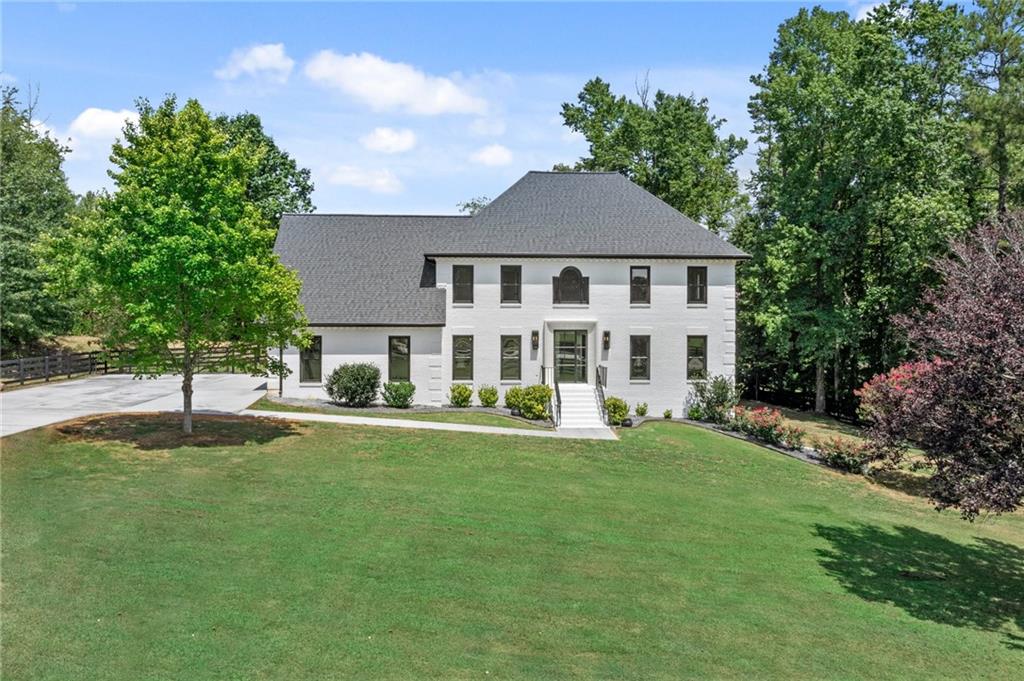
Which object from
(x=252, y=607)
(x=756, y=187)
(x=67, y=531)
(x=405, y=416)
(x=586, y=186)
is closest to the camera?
(x=252, y=607)

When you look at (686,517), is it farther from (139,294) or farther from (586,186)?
(586,186)

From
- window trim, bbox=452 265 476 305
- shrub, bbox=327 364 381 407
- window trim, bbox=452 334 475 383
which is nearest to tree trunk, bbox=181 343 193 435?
shrub, bbox=327 364 381 407

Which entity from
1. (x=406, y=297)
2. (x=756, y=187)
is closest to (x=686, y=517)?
(x=406, y=297)

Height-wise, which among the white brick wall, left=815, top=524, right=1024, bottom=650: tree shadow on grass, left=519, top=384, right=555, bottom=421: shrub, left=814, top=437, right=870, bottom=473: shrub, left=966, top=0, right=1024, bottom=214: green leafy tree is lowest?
left=815, top=524, right=1024, bottom=650: tree shadow on grass

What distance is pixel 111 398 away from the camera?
89.7ft

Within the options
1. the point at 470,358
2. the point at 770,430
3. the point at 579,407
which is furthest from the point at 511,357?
the point at 770,430

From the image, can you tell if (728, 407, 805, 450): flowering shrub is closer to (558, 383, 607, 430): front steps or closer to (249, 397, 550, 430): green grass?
(558, 383, 607, 430): front steps

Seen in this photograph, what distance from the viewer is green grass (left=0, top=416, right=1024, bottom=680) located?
322 inches

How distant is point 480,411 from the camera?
27250mm

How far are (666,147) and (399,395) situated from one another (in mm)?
26656

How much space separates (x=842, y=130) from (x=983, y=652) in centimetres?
2899

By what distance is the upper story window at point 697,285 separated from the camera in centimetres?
2895

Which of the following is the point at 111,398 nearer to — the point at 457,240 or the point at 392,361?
the point at 392,361

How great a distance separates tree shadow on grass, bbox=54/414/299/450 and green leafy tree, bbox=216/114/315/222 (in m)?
25.6
